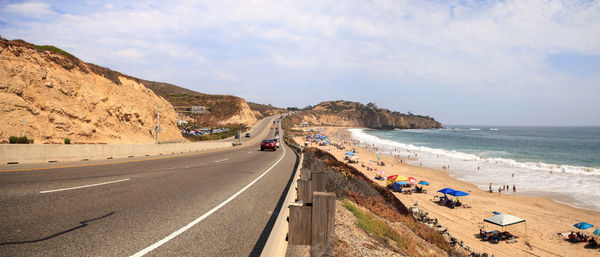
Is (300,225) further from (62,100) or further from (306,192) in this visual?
(62,100)

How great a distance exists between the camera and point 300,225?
335 centimetres

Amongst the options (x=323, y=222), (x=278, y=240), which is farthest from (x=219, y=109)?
(x=323, y=222)

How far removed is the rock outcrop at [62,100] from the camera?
2031cm

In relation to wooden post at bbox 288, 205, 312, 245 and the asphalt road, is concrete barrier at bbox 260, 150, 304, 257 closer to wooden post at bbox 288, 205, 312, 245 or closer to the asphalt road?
wooden post at bbox 288, 205, 312, 245

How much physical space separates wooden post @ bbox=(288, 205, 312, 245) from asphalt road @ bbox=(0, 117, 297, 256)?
1.22m

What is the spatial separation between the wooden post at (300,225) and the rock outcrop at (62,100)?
25053mm

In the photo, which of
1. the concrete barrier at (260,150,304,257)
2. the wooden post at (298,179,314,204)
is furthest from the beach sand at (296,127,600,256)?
the concrete barrier at (260,150,304,257)

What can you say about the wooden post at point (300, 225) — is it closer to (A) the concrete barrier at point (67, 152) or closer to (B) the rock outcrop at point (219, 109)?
(A) the concrete barrier at point (67, 152)

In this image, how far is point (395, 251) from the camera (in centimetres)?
640

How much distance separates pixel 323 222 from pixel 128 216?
440cm

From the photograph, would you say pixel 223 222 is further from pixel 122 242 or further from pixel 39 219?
pixel 39 219

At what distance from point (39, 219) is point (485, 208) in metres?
25.3

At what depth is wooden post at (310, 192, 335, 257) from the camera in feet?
10.6

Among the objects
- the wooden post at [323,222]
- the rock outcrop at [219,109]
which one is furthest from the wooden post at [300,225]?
the rock outcrop at [219,109]
